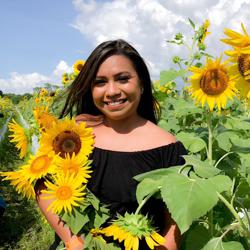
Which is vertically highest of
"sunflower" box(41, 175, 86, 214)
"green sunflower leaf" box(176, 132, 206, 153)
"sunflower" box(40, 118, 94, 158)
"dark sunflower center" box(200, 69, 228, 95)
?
"dark sunflower center" box(200, 69, 228, 95)

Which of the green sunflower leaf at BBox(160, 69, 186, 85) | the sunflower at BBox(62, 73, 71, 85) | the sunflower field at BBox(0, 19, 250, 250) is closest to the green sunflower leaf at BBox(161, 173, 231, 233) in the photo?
the sunflower field at BBox(0, 19, 250, 250)

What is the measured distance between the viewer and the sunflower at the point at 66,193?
1.29 m

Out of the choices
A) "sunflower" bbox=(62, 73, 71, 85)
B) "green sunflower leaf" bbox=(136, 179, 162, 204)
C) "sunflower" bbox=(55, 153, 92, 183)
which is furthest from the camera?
"sunflower" bbox=(62, 73, 71, 85)

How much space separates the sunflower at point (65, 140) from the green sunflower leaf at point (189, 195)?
37 centimetres

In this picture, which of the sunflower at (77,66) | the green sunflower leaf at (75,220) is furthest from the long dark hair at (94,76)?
the sunflower at (77,66)

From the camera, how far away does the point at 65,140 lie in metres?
1.46

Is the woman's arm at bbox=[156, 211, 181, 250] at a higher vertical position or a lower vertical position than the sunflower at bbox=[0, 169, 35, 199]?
lower

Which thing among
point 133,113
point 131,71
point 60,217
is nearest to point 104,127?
point 133,113

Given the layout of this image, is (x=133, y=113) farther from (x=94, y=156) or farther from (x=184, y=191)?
(x=184, y=191)

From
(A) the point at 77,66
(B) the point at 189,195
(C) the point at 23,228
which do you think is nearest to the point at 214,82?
(B) the point at 189,195

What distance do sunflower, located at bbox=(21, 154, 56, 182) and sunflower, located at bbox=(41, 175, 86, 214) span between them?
0.06 meters

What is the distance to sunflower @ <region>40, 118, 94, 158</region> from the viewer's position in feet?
4.67

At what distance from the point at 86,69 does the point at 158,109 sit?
1.52ft

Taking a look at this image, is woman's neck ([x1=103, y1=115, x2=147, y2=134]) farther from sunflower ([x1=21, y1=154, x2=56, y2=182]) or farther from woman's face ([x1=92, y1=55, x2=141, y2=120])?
sunflower ([x1=21, y1=154, x2=56, y2=182])
